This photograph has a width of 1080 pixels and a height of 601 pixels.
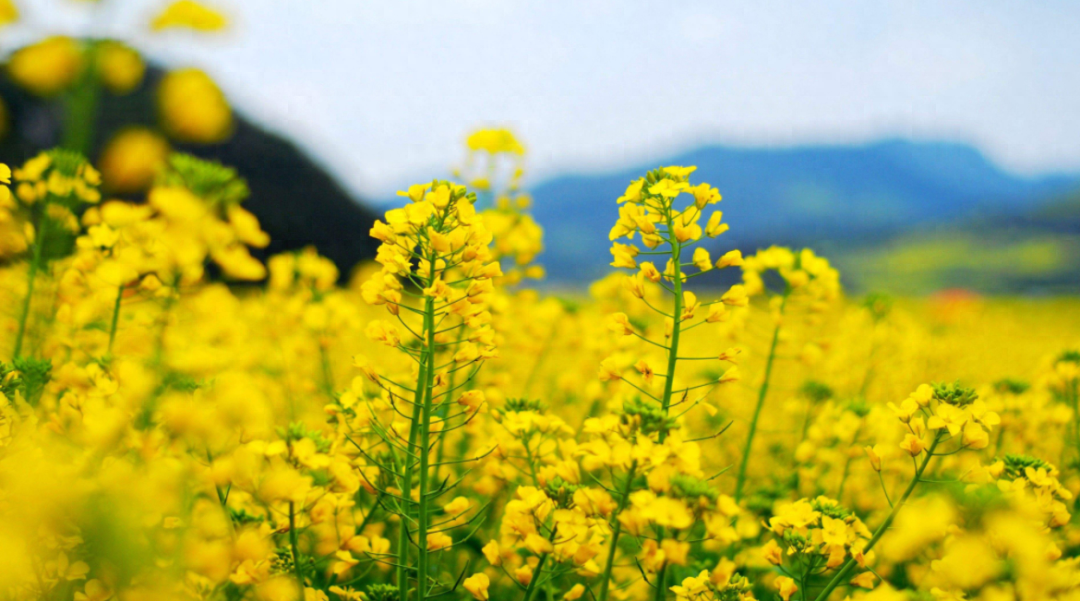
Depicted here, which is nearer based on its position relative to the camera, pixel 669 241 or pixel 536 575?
pixel 536 575

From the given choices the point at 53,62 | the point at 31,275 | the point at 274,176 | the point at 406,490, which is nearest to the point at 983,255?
the point at 274,176

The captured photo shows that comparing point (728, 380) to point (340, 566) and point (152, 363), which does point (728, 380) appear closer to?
point (340, 566)

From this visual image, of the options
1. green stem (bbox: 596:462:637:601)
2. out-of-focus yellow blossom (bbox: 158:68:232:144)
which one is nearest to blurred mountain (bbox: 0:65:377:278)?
out-of-focus yellow blossom (bbox: 158:68:232:144)

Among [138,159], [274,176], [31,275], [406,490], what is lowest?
[406,490]

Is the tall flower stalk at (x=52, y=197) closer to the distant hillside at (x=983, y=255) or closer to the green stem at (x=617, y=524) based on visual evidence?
the green stem at (x=617, y=524)

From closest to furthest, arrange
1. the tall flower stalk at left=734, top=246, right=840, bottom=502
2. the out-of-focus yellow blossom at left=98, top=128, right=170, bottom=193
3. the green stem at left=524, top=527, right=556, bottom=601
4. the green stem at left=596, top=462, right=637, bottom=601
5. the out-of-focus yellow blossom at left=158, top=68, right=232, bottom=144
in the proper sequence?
the green stem at left=596, top=462, right=637, bottom=601 → the green stem at left=524, top=527, right=556, bottom=601 → the out-of-focus yellow blossom at left=158, top=68, right=232, bottom=144 → the out-of-focus yellow blossom at left=98, top=128, right=170, bottom=193 → the tall flower stalk at left=734, top=246, right=840, bottom=502

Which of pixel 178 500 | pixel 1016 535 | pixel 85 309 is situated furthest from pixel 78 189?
pixel 1016 535

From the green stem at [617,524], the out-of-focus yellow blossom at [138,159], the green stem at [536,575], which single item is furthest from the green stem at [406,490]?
the out-of-focus yellow blossom at [138,159]

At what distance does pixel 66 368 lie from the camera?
2.40m

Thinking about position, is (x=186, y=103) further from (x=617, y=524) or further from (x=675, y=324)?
(x=617, y=524)

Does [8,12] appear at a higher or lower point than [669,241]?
higher

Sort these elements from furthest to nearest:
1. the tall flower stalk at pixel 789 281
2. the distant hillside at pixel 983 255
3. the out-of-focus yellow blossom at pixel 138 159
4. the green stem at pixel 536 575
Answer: the distant hillside at pixel 983 255 → the tall flower stalk at pixel 789 281 → the out-of-focus yellow blossom at pixel 138 159 → the green stem at pixel 536 575

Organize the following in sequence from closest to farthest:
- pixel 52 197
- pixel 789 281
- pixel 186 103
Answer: pixel 186 103 → pixel 52 197 → pixel 789 281

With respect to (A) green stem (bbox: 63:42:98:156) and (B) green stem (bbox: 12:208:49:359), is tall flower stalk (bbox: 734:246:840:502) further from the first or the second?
(B) green stem (bbox: 12:208:49:359)
